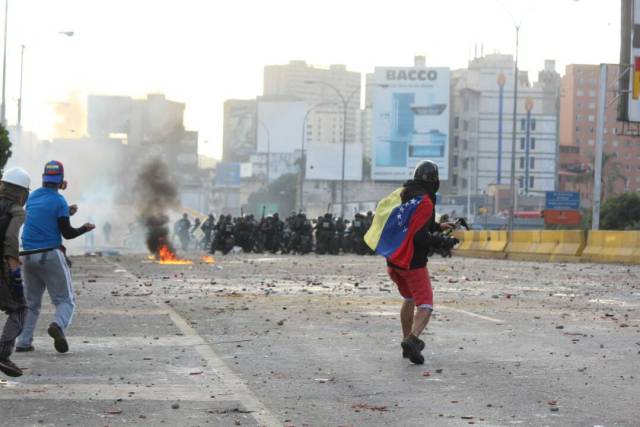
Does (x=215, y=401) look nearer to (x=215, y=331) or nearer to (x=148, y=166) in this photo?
(x=215, y=331)

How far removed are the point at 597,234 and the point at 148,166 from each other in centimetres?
2290

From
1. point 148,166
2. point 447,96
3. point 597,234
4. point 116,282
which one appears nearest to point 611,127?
point 447,96

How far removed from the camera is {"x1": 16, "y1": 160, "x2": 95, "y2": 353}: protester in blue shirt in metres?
11.6

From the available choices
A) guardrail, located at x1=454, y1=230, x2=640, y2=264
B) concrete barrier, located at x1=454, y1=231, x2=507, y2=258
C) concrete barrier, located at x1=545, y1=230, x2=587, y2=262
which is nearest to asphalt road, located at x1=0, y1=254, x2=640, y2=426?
guardrail, located at x1=454, y1=230, x2=640, y2=264

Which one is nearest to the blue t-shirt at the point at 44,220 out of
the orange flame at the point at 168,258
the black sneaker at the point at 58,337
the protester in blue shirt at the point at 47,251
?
the protester in blue shirt at the point at 47,251

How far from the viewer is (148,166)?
54062 millimetres

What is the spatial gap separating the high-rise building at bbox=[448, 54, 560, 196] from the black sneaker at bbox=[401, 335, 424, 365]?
14548cm

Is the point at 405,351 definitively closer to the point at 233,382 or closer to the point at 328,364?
the point at 328,364

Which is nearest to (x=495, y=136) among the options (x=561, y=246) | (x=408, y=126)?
(x=408, y=126)

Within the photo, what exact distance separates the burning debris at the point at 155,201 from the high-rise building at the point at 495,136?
10464 cm

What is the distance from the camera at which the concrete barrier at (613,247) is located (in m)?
34.4

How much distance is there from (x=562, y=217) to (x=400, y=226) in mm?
60305

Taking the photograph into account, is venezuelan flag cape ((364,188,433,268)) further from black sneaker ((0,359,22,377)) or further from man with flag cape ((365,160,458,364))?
black sneaker ((0,359,22,377))

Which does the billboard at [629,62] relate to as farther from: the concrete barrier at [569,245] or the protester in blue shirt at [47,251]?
the protester in blue shirt at [47,251]
